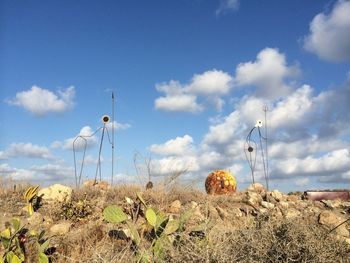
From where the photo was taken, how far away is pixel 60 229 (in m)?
6.73

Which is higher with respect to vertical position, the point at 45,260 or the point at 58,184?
the point at 58,184

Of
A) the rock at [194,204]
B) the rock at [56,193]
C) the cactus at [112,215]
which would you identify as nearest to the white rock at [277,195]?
A: the rock at [194,204]

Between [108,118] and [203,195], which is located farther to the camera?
[108,118]

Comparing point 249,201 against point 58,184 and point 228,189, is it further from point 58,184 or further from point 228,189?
point 58,184

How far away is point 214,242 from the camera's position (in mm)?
4340

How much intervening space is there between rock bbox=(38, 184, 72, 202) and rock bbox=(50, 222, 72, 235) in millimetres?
1084

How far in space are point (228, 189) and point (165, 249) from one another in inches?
232

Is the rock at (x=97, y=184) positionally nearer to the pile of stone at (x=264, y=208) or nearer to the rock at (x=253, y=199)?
the pile of stone at (x=264, y=208)

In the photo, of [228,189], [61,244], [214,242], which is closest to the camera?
[214,242]

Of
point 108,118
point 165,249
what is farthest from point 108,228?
point 108,118

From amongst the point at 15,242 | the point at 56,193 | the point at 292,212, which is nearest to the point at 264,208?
the point at 292,212

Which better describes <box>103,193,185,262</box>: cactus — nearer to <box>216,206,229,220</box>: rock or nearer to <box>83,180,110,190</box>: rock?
<box>216,206,229,220</box>: rock

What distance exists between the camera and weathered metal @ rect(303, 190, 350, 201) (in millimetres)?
10305

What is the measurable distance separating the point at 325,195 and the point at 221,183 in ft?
7.85
